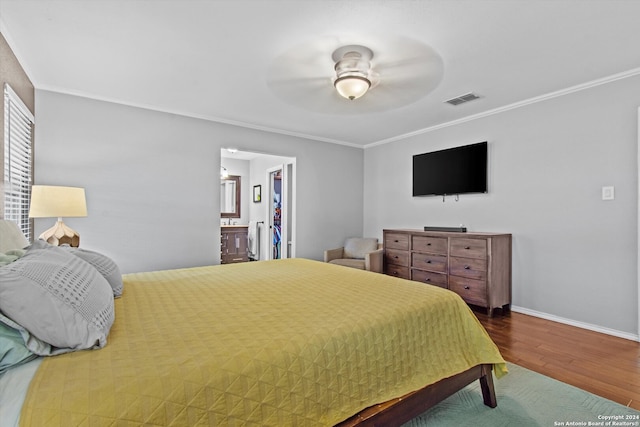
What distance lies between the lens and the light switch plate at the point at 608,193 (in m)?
2.97

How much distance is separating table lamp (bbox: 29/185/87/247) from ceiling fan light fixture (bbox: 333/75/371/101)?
8.02 feet

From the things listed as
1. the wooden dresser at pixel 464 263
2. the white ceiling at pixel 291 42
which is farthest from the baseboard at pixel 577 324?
the white ceiling at pixel 291 42

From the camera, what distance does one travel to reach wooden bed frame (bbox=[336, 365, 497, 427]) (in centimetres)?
131

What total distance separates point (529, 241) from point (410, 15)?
9.29ft

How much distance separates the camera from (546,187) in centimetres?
343

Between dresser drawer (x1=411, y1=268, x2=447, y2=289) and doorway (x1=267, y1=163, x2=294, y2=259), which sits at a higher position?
doorway (x1=267, y1=163, x2=294, y2=259)

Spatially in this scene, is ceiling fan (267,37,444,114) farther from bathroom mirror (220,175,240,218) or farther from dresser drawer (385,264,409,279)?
bathroom mirror (220,175,240,218)

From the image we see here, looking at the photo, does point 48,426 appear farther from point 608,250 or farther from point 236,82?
point 608,250

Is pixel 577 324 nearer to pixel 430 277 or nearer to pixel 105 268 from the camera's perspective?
pixel 430 277

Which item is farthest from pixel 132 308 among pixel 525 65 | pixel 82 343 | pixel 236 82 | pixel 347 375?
pixel 525 65

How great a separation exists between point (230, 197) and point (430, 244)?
4.62m

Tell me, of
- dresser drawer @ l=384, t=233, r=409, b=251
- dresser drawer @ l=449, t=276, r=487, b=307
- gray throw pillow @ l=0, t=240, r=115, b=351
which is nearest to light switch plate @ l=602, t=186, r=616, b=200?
dresser drawer @ l=449, t=276, r=487, b=307

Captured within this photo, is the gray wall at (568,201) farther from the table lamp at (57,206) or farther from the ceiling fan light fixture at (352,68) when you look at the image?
the table lamp at (57,206)

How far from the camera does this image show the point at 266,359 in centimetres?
111
